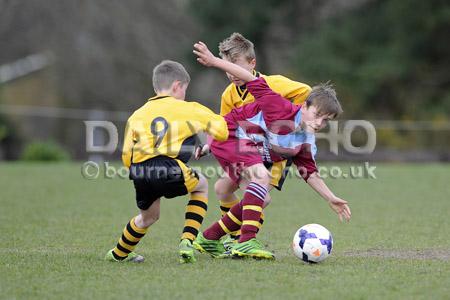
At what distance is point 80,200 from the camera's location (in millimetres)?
9375

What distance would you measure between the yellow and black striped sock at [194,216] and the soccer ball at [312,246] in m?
0.69

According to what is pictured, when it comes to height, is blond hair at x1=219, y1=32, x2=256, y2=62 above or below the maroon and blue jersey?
above

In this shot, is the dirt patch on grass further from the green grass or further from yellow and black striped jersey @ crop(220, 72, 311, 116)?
yellow and black striped jersey @ crop(220, 72, 311, 116)

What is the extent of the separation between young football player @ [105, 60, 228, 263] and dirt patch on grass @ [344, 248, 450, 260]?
4.32ft

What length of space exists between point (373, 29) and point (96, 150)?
9.91 m

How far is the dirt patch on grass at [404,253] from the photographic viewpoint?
5254mm

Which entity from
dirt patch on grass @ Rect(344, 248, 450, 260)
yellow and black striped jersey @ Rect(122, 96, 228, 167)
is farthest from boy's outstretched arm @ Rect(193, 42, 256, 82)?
dirt patch on grass @ Rect(344, 248, 450, 260)

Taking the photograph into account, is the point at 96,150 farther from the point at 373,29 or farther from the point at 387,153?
the point at 373,29

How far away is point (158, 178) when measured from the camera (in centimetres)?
482

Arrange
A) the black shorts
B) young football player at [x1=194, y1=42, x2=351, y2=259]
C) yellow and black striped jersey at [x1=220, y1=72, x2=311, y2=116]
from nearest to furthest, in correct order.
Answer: the black shorts → young football player at [x1=194, y1=42, x2=351, y2=259] → yellow and black striped jersey at [x1=220, y1=72, x2=311, y2=116]

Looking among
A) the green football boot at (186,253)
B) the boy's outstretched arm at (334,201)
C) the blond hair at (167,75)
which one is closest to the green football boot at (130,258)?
the green football boot at (186,253)

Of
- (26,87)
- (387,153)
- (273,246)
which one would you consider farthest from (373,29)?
(273,246)

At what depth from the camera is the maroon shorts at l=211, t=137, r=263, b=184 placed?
208 inches

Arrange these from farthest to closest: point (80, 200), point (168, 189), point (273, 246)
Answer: point (80, 200), point (273, 246), point (168, 189)
